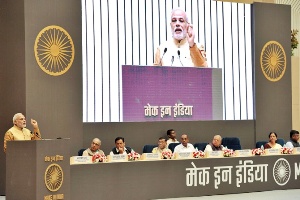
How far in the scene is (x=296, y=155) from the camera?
42.7 feet

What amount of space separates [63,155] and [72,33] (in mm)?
3804

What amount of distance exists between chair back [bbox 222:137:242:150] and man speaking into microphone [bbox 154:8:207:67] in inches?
61.0

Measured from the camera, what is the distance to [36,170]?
9.23m

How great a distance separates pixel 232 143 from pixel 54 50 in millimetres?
3540

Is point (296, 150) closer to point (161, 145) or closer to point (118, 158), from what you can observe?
point (161, 145)

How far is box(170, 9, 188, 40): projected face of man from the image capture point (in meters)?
14.4

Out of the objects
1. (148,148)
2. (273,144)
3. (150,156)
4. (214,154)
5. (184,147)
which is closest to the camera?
(150,156)

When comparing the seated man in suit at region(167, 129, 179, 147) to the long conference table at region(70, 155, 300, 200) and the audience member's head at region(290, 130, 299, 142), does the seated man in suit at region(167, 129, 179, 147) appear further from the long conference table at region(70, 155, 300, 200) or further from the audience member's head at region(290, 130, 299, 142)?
the audience member's head at region(290, 130, 299, 142)

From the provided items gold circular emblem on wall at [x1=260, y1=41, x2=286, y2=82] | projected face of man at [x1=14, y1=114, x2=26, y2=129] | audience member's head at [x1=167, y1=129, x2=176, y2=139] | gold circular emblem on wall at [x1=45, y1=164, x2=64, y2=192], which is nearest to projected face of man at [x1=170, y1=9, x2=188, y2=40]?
audience member's head at [x1=167, y1=129, x2=176, y2=139]

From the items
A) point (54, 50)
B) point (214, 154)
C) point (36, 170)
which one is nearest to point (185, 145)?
point (214, 154)

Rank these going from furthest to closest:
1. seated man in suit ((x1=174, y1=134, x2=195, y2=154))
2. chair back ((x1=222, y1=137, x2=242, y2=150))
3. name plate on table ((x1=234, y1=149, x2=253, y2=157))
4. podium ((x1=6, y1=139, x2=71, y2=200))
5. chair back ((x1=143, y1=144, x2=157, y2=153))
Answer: chair back ((x1=222, y1=137, x2=242, y2=150)), seated man in suit ((x1=174, y1=134, x2=195, y2=154)), chair back ((x1=143, y1=144, x2=157, y2=153)), name plate on table ((x1=234, y1=149, x2=253, y2=157)), podium ((x1=6, y1=139, x2=71, y2=200))

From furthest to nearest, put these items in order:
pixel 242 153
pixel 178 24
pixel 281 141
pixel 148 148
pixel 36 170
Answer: pixel 281 141, pixel 178 24, pixel 148 148, pixel 242 153, pixel 36 170

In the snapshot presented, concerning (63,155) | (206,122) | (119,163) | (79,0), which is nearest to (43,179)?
(63,155)

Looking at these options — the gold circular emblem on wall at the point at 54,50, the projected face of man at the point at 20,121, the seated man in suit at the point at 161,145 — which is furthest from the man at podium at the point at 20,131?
the seated man in suit at the point at 161,145
